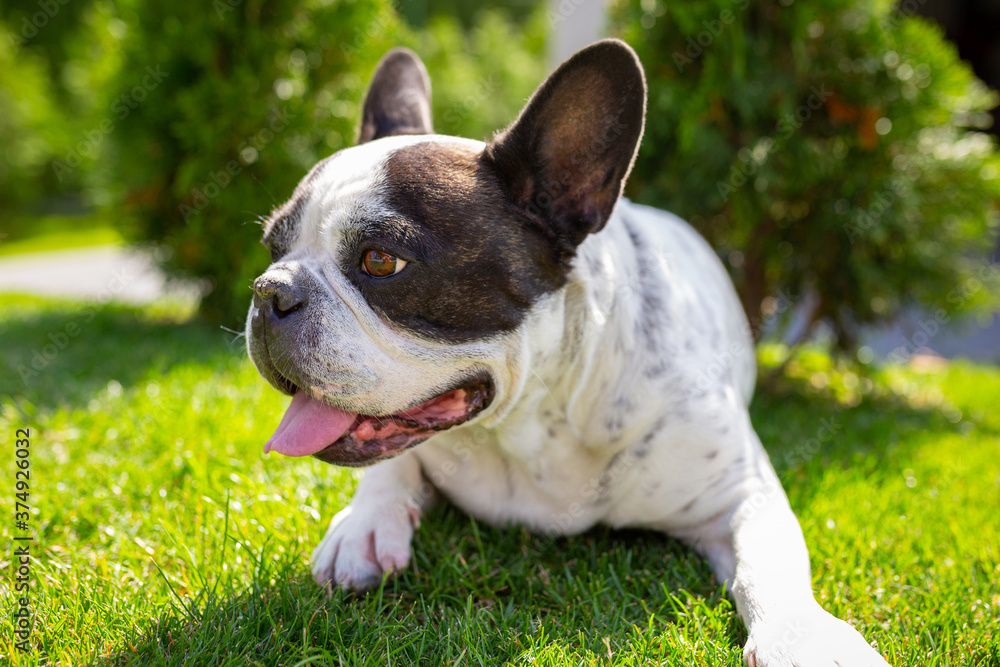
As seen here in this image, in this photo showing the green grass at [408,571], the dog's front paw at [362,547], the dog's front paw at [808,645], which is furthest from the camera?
the dog's front paw at [362,547]

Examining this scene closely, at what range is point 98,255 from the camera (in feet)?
44.9

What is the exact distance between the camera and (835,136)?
4059 millimetres

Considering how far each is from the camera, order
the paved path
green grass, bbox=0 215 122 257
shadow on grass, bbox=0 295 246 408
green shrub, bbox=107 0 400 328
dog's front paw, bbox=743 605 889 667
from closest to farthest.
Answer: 1. dog's front paw, bbox=743 605 889 667
2. shadow on grass, bbox=0 295 246 408
3. green shrub, bbox=107 0 400 328
4. the paved path
5. green grass, bbox=0 215 122 257

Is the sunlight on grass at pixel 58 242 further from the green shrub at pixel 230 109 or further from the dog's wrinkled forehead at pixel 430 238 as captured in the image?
the dog's wrinkled forehead at pixel 430 238

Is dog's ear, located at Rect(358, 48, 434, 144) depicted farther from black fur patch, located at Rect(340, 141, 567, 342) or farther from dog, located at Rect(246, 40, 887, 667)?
black fur patch, located at Rect(340, 141, 567, 342)

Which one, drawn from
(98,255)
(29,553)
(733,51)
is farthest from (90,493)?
(98,255)

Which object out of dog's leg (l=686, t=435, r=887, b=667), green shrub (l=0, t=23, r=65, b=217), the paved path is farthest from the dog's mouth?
green shrub (l=0, t=23, r=65, b=217)

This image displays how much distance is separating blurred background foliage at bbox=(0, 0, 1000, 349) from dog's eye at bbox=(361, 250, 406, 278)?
2.36m

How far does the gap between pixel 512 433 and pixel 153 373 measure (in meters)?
2.70

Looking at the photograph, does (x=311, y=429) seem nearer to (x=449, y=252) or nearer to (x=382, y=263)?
(x=382, y=263)

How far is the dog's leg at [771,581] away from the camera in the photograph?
1630 millimetres

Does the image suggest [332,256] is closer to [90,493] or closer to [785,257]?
[90,493]

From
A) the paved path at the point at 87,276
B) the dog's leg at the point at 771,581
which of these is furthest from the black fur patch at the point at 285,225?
the paved path at the point at 87,276

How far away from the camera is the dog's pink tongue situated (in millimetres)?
1906
